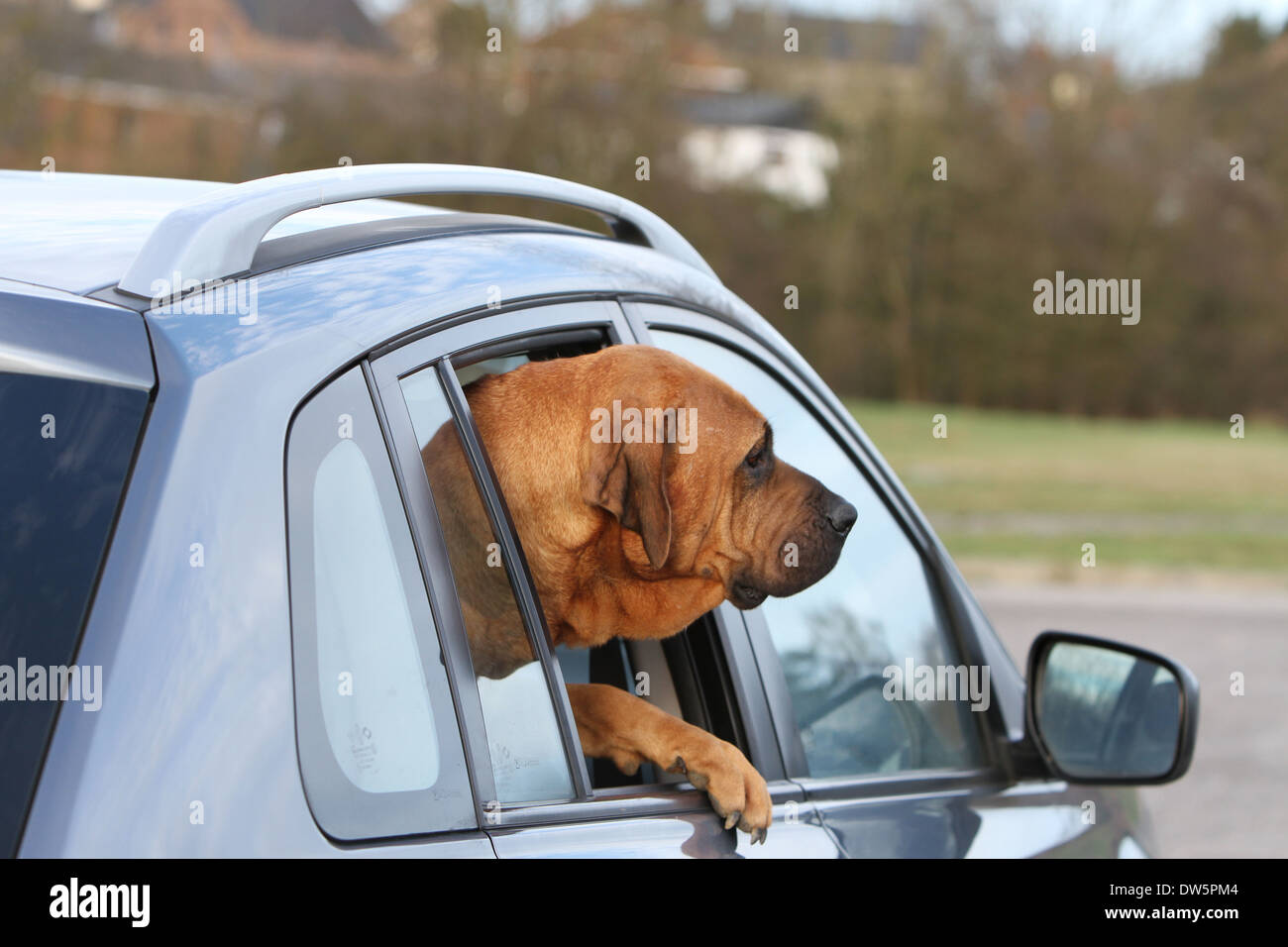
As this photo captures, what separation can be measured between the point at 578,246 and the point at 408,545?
0.87m

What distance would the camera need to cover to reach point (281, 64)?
98.8ft

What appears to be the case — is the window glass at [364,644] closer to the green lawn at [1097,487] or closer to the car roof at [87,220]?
the car roof at [87,220]

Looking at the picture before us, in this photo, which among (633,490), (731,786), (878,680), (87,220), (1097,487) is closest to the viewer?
(87,220)

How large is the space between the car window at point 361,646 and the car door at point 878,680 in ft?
2.93

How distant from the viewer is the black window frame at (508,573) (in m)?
1.66

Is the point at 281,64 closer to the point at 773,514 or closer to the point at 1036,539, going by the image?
the point at 1036,539

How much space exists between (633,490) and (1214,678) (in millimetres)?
10457

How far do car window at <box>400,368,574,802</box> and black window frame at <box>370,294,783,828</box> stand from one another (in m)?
0.02

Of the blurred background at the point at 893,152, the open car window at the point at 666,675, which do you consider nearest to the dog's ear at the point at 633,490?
the open car window at the point at 666,675

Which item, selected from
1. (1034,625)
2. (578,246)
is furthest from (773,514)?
(1034,625)

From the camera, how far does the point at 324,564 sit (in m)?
1.48
